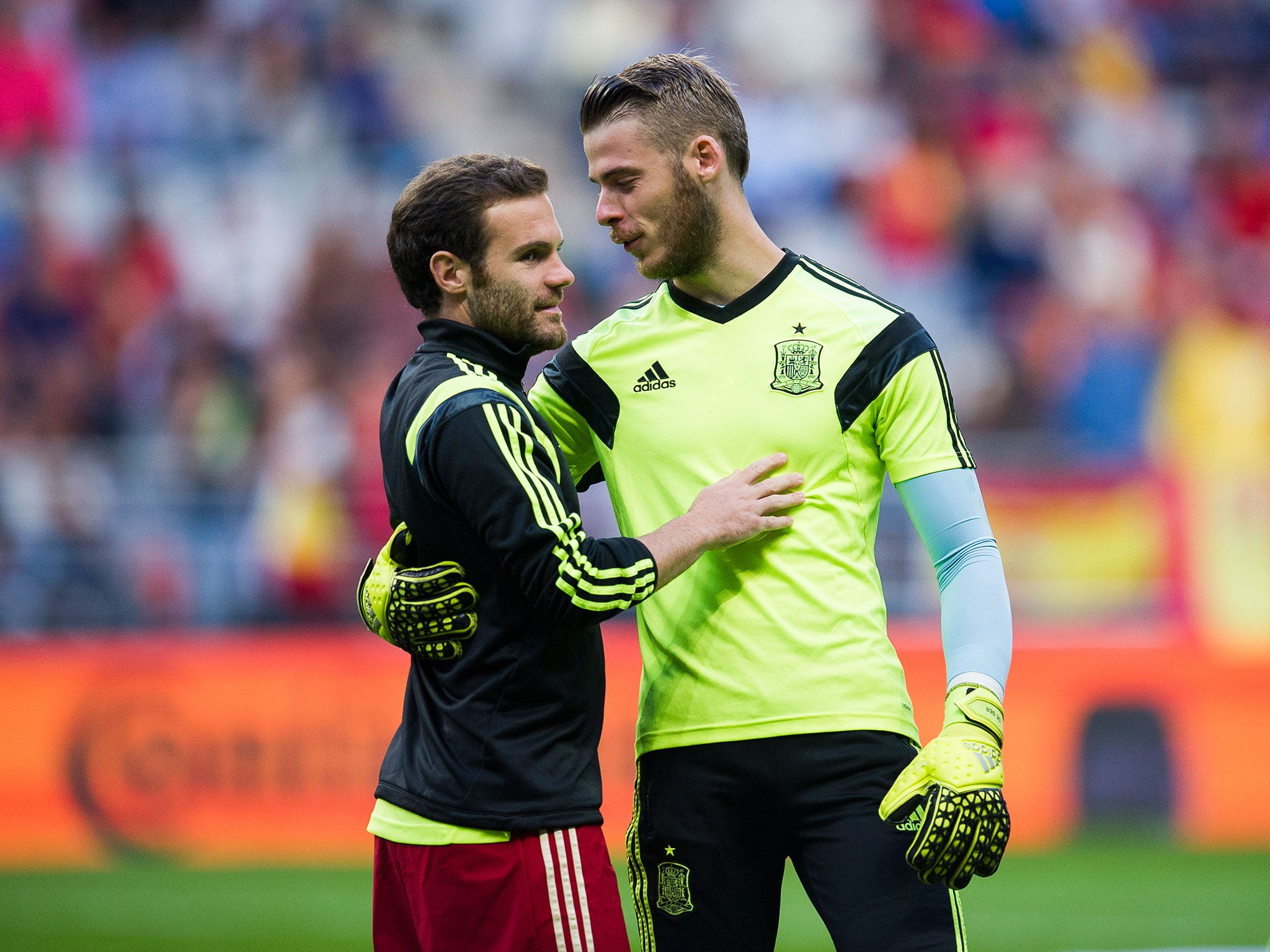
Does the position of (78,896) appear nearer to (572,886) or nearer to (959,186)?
(572,886)

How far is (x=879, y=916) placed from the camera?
296 cm

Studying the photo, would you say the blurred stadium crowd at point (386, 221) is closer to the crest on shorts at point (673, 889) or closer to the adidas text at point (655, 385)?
the adidas text at point (655, 385)

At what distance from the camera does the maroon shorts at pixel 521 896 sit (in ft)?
9.76

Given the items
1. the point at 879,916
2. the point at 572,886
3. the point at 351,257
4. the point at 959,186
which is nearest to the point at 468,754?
the point at 572,886

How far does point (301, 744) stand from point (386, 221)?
4354 mm

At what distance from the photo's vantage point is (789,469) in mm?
3188

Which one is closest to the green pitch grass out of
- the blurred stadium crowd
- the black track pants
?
the blurred stadium crowd

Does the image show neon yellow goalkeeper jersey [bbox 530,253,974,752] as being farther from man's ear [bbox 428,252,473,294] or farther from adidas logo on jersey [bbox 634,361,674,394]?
man's ear [bbox 428,252,473,294]

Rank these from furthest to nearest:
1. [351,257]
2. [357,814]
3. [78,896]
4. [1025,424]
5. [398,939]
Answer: [351,257] → [1025,424] → [357,814] → [78,896] → [398,939]

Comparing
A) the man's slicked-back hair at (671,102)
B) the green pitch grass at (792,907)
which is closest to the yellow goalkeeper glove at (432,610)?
the man's slicked-back hair at (671,102)

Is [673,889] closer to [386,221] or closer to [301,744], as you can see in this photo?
[301,744]

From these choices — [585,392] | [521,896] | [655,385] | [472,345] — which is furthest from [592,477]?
[521,896]

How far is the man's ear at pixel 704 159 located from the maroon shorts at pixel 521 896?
1.37m

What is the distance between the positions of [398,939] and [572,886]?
0.45 meters
